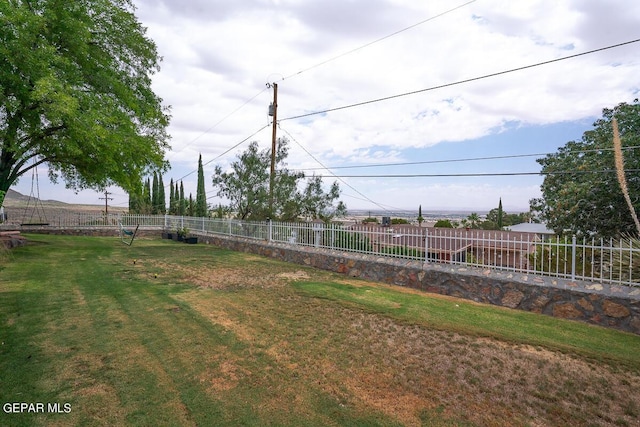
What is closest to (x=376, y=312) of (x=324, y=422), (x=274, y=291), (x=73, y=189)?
(x=274, y=291)

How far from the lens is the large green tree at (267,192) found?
1591 centimetres

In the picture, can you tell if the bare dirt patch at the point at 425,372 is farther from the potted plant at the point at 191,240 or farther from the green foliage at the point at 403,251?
the potted plant at the point at 191,240

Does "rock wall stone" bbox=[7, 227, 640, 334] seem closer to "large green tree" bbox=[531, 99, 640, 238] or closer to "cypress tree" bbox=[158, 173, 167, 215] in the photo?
"large green tree" bbox=[531, 99, 640, 238]

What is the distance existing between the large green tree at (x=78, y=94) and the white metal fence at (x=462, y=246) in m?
5.73

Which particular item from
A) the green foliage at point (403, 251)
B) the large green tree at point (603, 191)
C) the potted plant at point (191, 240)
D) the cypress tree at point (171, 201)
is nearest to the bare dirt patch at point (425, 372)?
the green foliage at point (403, 251)

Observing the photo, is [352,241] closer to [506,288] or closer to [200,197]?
[506,288]

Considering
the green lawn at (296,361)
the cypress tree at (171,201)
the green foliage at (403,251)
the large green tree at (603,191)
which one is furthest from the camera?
the cypress tree at (171,201)

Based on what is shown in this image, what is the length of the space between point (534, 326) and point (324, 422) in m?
4.66

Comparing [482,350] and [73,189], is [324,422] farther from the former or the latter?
[73,189]

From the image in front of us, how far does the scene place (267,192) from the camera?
15.9 metres

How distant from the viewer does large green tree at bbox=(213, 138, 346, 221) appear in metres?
15.9

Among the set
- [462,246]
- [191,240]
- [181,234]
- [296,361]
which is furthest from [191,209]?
[296,361]

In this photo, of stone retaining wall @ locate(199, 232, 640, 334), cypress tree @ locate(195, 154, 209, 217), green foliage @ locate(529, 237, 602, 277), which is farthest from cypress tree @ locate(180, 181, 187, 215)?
green foliage @ locate(529, 237, 602, 277)

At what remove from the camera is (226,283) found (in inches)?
331
